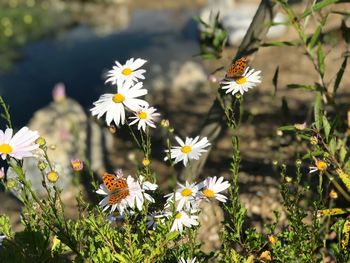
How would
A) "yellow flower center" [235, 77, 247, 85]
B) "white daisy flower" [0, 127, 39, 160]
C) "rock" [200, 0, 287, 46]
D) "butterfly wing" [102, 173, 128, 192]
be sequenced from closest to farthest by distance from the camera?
"white daisy flower" [0, 127, 39, 160]
"butterfly wing" [102, 173, 128, 192]
"yellow flower center" [235, 77, 247, 85]
"rock" [200, 0, 287, 46]

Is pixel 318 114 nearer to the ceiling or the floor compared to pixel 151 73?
nearer to the ceiling

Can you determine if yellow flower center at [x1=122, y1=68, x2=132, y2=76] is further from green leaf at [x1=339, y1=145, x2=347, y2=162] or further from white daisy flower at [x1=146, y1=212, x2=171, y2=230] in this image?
green leaf at [x1=339, y1=145, x2=347, y2=162]

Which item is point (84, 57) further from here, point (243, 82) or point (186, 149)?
point (243, 82)

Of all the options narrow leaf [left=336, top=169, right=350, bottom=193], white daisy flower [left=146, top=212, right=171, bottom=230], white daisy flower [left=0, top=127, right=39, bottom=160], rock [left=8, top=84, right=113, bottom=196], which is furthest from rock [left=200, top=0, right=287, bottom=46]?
white daisy flower [left=0, top=127, right=39, bottom=160]

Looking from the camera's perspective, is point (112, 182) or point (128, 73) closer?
point (112, 182)

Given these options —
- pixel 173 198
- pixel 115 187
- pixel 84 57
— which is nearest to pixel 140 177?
pixel 173 198

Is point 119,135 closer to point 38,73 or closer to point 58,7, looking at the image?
point 38,73
